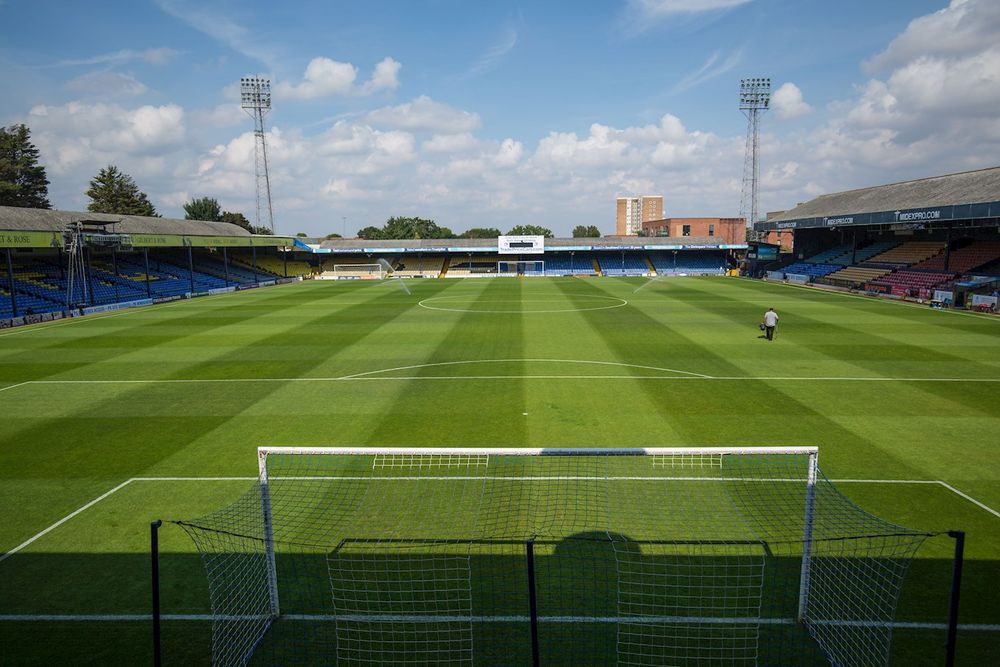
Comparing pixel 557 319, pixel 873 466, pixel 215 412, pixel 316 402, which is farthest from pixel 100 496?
pixel 557 319

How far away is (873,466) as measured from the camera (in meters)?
11.8

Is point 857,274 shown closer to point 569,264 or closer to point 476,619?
point 569,264

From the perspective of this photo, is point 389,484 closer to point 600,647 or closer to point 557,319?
point 600,647

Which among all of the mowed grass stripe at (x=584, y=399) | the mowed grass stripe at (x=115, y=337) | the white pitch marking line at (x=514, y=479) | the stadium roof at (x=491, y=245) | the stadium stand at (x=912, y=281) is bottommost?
the white pitch marking line at (x=514, y=479)

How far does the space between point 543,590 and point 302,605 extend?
3.17 meters

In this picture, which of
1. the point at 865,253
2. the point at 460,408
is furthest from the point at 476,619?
the point at 865,253

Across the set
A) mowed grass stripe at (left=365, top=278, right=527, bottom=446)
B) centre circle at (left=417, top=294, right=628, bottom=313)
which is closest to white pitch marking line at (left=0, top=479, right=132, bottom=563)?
mowed grass stripe at (left=365, top=278, right=527, bottom=446)

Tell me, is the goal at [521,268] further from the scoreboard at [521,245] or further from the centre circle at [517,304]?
the centre circle at [517,304]

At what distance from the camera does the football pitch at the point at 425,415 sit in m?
7.91

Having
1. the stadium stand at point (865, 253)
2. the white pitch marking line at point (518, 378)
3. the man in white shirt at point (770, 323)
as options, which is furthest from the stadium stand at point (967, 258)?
the white pitch marking line at point (518, 378)

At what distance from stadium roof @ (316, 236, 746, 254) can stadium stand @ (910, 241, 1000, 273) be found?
29012 millimetres

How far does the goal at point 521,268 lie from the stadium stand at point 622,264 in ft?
26.4

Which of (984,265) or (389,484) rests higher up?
(984,265)

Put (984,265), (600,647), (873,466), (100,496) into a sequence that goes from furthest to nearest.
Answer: (984,265), (873,466), (100,496), (600,647)
